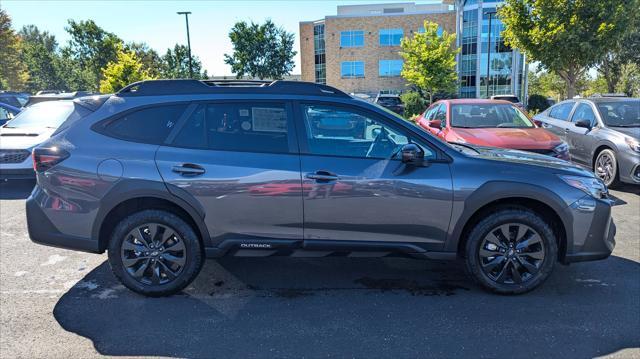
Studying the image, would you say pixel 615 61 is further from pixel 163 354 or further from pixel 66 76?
→ pixel 66 76

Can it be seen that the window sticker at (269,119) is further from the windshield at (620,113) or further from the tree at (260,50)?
the tree at (260,50)

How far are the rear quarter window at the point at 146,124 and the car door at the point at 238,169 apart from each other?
0.31 ft

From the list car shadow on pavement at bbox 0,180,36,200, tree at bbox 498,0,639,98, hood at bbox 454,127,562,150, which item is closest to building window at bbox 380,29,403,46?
tree at bbox 498,0,639,98

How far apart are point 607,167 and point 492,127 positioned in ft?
6.99

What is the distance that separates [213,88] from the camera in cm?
412

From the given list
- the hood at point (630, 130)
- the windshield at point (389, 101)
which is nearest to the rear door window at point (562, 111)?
the hood at point (630, 130)

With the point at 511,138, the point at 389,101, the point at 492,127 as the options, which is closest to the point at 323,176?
the point at 511,138

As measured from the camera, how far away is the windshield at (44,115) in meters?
9.30

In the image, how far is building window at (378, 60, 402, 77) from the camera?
50594 mm

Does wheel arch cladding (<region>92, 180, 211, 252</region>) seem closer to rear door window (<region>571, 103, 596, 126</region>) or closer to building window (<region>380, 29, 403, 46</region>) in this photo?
rear door window (<region>571, 103, 596, 126</region>)

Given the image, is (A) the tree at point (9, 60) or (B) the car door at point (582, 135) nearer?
(B) the car door at point (582, 135)

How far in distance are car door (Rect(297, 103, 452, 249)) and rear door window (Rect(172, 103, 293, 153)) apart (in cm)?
19

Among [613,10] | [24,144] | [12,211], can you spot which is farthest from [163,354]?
[613,10]

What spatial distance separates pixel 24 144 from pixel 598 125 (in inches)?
411
